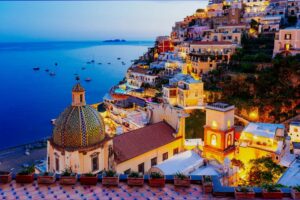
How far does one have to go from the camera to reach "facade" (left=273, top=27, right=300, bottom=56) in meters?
44.1

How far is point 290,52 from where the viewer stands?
44.2 m

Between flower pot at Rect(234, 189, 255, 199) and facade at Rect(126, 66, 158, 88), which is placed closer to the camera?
flower pot at Rect(234, 189, 255, 199)

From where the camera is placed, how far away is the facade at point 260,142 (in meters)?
25.8

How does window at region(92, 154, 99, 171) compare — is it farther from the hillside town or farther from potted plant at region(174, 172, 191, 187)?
potted plant at region(174, 172, 191, 187)

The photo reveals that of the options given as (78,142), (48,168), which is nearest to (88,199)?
(78,142)

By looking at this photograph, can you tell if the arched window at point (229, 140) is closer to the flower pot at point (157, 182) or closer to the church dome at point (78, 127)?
the church dome at point (78, 127)

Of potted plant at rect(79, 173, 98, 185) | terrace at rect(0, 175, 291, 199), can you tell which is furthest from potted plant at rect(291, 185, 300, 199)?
potted plant at rect(79, 173, 98, 185)

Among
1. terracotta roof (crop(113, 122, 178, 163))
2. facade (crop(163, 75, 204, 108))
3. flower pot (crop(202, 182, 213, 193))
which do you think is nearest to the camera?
flower pot (crop(202, 182, 213, 193))

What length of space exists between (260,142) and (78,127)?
17348 mm

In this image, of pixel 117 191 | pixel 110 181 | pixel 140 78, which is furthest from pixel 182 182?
pixel 140 78

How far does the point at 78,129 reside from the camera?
1827 cm

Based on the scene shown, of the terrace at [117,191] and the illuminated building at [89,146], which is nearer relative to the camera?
the terrace at [117,191]

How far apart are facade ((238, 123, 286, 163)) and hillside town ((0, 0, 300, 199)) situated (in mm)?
90


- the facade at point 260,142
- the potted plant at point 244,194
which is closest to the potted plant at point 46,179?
the potted plant at point 244,194
